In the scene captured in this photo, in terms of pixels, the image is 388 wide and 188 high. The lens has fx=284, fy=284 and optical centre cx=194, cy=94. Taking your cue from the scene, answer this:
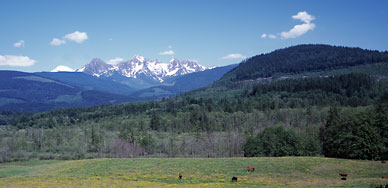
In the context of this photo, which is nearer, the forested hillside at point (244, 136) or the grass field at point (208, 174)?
the grass field at point (208, 174)

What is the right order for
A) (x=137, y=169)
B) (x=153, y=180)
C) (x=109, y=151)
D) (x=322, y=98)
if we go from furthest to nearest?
1. (x=322, y=98)
2. (x=109, y=151)
3. (x=137, y=169)
4. (x=153, y=180)

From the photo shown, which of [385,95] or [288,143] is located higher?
[385,95]

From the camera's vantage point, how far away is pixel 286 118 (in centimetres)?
14925

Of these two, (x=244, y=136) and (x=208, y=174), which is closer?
(x=208, y=174)

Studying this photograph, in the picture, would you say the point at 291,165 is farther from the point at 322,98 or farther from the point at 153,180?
the point at 322,98

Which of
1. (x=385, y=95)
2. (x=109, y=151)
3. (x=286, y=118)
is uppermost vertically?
(x=385, y=95)

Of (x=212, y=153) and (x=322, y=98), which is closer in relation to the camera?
(x=212, y=153)

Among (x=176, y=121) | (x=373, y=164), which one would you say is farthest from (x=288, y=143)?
(x=176, y=121)

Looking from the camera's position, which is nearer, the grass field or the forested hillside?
the grass field

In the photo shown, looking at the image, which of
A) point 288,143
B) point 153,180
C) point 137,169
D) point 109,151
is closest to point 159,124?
point 109,151

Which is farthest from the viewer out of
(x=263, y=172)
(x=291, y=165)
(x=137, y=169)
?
(x=137, y=169)

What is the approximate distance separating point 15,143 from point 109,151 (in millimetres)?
45793

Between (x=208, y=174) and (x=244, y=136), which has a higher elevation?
(x=208, y=174)

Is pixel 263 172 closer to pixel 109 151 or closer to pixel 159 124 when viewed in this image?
pixel 109 151
